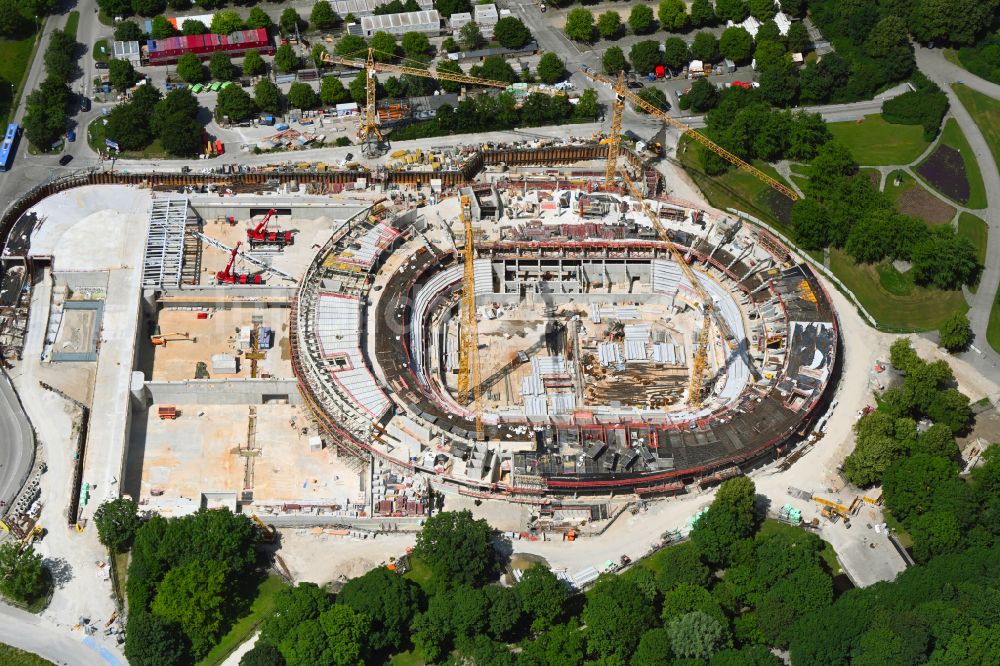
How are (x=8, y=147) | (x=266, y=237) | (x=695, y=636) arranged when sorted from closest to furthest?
(x=695, y=636) → (x=266, y=237) → (x=8, y=147)

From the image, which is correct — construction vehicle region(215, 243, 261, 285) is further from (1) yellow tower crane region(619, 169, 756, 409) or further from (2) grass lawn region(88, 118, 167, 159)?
(1) yellow tower crane region(619, 169, 756, 409)

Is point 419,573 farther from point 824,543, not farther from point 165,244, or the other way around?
point 165,244

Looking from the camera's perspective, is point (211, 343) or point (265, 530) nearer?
point (265, 530)

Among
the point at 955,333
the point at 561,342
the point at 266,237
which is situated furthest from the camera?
the point at 266,237

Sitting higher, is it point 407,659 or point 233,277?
point 233,277

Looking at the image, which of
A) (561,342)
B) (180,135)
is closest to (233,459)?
(561,342)

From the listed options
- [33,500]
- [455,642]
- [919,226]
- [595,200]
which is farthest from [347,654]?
[919,226]

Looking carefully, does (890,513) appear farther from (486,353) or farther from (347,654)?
(347,654)

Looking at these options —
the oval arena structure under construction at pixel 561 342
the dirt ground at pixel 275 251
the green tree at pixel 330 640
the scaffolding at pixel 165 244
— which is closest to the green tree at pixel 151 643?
the green tree at pixel 330 640
